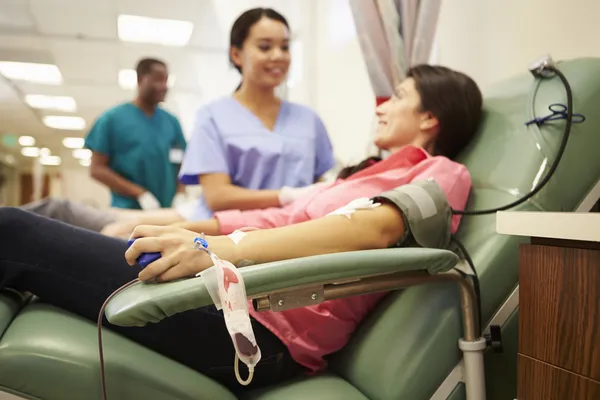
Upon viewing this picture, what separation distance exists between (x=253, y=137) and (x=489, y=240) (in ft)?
2.85

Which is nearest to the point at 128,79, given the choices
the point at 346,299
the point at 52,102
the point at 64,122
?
the point at 52,102

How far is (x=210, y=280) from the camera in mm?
591

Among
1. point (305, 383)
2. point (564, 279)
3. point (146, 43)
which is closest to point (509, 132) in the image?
point (564, 279)

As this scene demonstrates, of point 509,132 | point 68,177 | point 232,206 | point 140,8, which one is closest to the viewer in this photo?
point 509,132

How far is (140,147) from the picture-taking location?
8.41ft

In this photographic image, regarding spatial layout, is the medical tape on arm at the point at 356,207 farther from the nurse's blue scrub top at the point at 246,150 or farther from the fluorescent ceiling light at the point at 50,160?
the fluorescent ceiling light at the point at 50,160

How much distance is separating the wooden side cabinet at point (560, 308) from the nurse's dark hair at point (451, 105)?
1.58 ft

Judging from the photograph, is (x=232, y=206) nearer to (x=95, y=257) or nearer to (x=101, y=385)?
(x=95, y=257)

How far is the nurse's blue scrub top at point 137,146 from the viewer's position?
8.27 ft

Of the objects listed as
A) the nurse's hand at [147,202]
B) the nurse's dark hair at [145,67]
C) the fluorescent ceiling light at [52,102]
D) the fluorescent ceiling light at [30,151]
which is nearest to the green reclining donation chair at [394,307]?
the nurse's hand at [147,202]

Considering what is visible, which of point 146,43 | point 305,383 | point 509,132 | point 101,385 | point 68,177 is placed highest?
point 146,43

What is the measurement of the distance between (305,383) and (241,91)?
105cm

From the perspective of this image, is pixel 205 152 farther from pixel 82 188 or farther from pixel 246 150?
pixel 82 188

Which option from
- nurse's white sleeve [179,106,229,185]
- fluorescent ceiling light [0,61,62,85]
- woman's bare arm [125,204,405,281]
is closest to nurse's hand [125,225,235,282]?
woman's bare arm [125,204,405,281]
